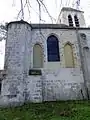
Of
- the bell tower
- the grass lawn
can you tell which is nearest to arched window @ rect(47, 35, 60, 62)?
the grass lawn

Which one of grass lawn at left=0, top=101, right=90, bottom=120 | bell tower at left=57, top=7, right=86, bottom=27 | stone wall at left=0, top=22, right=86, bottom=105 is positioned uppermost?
bell tower at left=57, top=7, right=86, bottom=27

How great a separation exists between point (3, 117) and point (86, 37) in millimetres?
11217

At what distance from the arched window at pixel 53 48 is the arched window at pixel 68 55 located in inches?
30.3

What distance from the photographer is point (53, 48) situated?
1614cm

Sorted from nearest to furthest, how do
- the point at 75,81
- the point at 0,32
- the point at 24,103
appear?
the point at 24,103 < the point at 75,81 < the point at 0,32

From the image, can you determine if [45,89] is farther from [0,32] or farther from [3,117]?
[0,32]

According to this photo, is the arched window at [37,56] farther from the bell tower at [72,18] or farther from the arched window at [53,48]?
the bell tower at [72,18]

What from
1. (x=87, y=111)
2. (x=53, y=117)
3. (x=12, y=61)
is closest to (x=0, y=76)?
(x=12, y=61)

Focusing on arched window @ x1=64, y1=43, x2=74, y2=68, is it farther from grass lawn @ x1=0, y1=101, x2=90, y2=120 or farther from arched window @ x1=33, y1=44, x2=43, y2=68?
grass lawn @ x1=0, y1=101, x2=90, y2=120

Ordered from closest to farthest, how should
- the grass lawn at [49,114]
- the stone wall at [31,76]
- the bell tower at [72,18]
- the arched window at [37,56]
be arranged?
the grass lawn at [49,114], the stone wall at [31,76], the arched window at [37,56], the bell tower at [72,18]

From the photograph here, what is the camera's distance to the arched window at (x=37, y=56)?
1517 centimetres

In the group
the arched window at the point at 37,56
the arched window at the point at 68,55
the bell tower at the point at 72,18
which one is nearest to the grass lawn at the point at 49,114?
the arched window at the point at 37,56

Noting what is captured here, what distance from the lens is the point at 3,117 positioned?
9.44 m

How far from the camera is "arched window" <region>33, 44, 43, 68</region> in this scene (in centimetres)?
1517
